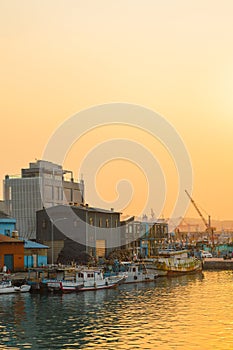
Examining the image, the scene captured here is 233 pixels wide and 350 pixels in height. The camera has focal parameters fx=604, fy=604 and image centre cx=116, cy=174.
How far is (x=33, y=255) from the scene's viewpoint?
282ft

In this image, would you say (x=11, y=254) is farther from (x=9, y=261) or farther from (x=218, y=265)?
(x=218, y=265)

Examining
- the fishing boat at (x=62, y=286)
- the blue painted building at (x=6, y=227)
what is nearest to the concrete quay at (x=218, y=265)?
the blue painted building at (x=6, y=227)

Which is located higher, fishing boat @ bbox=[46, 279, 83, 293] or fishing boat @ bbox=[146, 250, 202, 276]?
fishing boat @ bbox=[146, 250, 202, 276]

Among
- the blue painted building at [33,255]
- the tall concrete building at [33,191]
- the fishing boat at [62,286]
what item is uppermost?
the tall concrete building at [33,191]

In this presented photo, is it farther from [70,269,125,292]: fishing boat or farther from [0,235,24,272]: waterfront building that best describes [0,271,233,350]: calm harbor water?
[0,235,24,272]: waterfront building

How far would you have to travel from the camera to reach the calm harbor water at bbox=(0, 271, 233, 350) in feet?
126

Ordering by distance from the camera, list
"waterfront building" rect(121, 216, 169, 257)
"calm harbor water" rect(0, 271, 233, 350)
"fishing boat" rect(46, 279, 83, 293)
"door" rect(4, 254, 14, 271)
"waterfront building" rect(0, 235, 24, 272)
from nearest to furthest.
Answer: "calm harbor water" rect(0, 271, 233, 350) < "fishing boat" rect(46, 279, 83, 293) < "waterfront building" rect(0, 235, 24, 272) < "door" rect(4, 254, 14, 271) < "waterfront building" rect(121, 216, 169, 257)

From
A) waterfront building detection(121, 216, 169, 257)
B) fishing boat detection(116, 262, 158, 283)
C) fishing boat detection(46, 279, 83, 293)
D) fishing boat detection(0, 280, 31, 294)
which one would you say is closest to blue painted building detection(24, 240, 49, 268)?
fishing boat detection(116, 262, 158, 283)

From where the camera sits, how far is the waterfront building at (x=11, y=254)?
257ft

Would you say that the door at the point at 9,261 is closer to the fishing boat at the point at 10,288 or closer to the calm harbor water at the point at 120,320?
the fishing boat at the point at 10,288

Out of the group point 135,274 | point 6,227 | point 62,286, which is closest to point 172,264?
point 135,274

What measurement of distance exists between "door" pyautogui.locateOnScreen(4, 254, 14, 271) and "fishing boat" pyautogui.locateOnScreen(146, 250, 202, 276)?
23.8 metres

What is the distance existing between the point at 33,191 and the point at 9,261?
74.6 meters

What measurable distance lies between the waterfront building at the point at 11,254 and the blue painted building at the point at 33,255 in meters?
4.53
